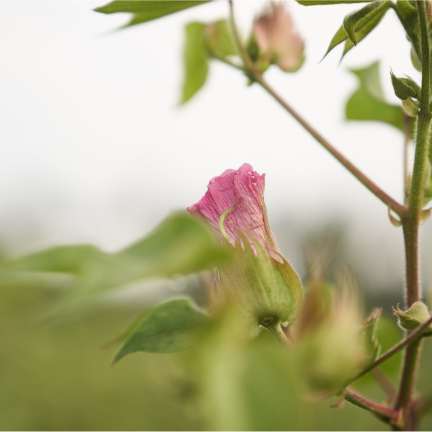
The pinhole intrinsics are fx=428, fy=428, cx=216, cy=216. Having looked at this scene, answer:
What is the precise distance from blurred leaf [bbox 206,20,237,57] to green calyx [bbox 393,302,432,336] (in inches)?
17.6

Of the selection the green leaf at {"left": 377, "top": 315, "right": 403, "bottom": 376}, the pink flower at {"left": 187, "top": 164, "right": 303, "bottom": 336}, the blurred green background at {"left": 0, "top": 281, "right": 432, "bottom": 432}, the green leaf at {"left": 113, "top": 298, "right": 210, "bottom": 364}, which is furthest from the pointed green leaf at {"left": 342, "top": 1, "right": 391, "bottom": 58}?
the blurred green background at {"left": 0, "top": 281, "right": 432, "bottom": 432}

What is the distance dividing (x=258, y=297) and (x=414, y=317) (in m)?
0.12

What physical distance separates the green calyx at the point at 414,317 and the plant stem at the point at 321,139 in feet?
0.29

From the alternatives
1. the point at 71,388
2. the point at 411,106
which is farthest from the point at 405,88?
the point at 71,388

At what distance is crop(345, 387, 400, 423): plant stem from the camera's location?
292 millimetres

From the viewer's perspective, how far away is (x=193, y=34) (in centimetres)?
66

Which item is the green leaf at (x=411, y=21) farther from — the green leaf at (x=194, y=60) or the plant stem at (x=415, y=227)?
the green leaf at (x=194, y=60)

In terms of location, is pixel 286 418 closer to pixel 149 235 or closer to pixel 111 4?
pixel 149 235

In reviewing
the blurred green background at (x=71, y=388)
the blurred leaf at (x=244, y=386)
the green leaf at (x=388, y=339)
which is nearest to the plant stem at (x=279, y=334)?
the blurred leaf at (x=244, y=386)

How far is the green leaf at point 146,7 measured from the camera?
1.11 feet

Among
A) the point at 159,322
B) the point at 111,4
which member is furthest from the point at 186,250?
the point at 111,4

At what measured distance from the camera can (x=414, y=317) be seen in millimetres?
306

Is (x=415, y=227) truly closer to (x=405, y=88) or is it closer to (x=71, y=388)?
(x=405, y=88)

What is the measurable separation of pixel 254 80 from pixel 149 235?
38cm
